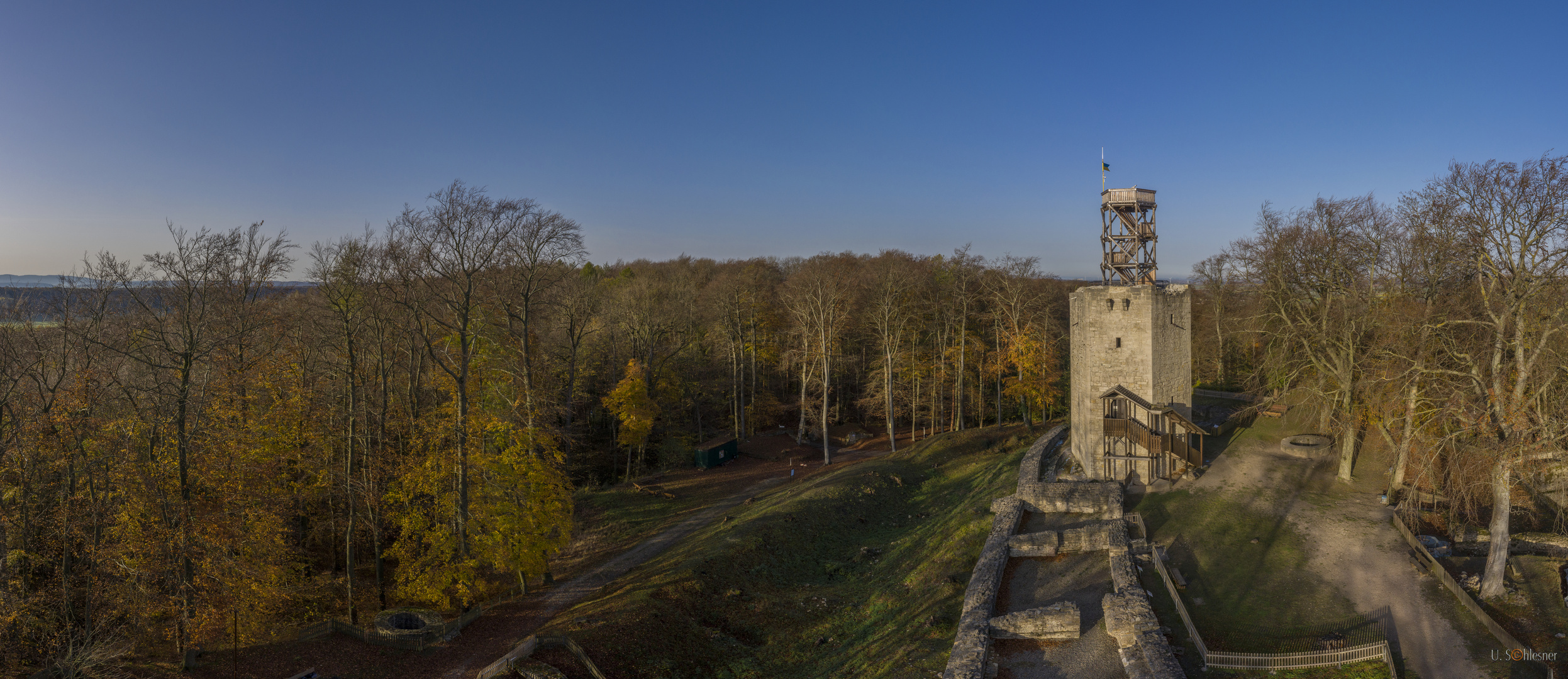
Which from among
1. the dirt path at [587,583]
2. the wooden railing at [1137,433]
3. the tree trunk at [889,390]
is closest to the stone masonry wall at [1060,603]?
the wooden railing at [1137,433]

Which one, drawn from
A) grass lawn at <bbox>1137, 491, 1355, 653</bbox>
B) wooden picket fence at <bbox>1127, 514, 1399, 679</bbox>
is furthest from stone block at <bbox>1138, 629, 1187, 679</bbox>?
grass lawn at <bbox>1137, 491, 1355, 653</bbox>

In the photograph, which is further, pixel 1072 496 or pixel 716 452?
pixel 716 452

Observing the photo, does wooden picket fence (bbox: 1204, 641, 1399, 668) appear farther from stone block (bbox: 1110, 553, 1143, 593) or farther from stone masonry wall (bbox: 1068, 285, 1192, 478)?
stone masonry wall (bbox: 1068, 285, 1192, 478)

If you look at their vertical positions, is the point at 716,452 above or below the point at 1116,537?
below

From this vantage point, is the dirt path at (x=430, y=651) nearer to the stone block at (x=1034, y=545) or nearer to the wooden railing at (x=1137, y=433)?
the stone block at (x=1034, y=545)

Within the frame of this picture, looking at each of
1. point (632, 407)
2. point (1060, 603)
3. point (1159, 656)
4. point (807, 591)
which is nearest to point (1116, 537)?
point (1060, 603)

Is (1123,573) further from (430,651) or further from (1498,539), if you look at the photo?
(430,651)
